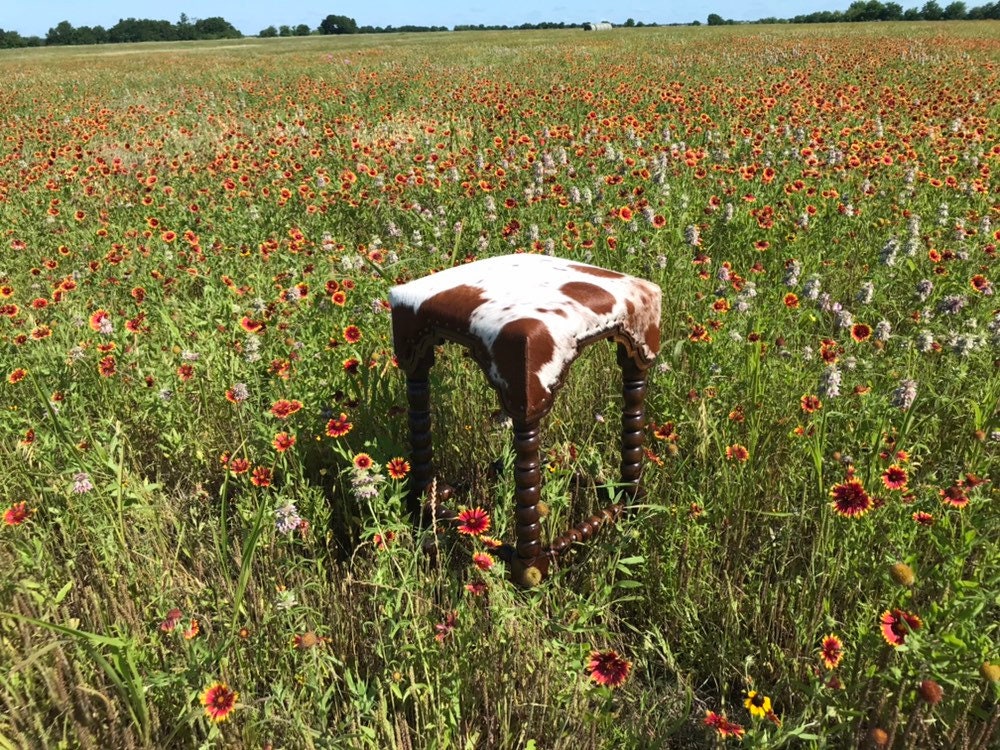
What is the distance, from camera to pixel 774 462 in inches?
87.7

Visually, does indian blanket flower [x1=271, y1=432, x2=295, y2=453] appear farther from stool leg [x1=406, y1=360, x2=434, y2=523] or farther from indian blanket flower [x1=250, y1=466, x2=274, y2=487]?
stool leg [x1=406, y1=360, x2=434, y2=523]

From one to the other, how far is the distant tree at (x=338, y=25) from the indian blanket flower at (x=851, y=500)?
8810cm

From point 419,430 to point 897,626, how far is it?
1376 mm

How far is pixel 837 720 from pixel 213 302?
292 cm

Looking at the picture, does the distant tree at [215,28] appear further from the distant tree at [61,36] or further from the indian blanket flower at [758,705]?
the indian blanket flower at [758,705]

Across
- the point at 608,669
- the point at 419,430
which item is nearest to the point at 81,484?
the point at 419,430

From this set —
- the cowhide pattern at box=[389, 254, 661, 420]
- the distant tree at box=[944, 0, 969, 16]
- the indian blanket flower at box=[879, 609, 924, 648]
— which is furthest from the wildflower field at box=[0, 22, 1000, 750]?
the distant tree at box=[944, 0, 969, 16]

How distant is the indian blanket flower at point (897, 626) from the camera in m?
1.26

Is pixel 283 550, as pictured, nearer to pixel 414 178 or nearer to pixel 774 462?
pixel 774 462

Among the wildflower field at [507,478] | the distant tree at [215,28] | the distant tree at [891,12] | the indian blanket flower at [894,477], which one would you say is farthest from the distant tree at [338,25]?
the indian blanket flower at [894,477]

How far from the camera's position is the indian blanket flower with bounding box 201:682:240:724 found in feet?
4.42

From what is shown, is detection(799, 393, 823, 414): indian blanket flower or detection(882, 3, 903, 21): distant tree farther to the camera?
detection(882, 3, 903, 21): distant tree

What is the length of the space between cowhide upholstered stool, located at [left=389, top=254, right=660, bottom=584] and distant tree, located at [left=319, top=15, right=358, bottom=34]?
8731 cm

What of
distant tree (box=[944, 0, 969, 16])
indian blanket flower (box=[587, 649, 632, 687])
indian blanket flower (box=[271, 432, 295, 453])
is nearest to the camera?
indian blanket flower (box=[587, 649, 632, 687])
